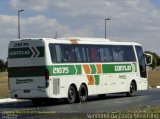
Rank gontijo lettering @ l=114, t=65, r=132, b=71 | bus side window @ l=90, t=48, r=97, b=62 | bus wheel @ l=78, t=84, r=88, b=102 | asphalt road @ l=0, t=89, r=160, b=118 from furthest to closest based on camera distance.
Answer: gontijo lettering @ l=114, t=65, r=132, b=71 → bus side window @ l=90, t=48, r=97, b=62 → bus wheel @ l=78, t=84, r=88, b=102 → asphalt road @ l=0, t=89, r=160, b=118

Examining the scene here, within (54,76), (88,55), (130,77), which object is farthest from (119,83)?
(54,76)

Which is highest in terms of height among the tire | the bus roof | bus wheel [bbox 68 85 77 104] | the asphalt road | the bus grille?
the bus roof

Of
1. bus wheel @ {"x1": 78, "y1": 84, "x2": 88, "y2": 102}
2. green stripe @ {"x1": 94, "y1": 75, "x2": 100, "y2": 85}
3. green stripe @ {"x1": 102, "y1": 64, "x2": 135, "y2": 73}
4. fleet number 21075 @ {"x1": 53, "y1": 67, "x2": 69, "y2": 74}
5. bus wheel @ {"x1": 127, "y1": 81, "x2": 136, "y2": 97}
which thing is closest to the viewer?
fleet number 21075 @ {"x1": 53, "y1": 67, "x2": 69, "y2": 74}

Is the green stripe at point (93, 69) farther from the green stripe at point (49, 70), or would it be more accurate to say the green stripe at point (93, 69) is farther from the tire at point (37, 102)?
the tire at point (37, 102)

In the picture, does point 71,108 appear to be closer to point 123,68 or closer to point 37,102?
point 37,102

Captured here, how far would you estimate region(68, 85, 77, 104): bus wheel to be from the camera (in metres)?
28.8

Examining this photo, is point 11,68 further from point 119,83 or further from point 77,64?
point 119,83

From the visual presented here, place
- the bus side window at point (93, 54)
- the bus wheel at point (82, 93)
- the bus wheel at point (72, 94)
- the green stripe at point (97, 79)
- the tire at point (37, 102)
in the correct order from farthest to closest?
1. the green stripe at point (97, 79)
2. the bus side window at point (93, 54)
3. the tire at point (37, 102)
4. the bus wheel at point (82, 93)
5. the bus wheel at point (72, 94)

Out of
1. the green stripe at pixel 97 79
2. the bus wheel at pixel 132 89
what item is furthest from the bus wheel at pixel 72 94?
the bus wheel at pixel 132 89

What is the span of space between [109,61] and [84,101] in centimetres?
326

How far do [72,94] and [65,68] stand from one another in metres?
1.47

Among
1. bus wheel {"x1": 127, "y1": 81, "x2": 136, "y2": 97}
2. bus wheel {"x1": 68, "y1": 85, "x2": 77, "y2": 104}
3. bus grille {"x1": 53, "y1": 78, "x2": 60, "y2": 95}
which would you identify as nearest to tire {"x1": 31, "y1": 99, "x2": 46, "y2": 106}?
bus wheel {"x1": 68, "y1": 85, "x2": 77, "y2": 104}

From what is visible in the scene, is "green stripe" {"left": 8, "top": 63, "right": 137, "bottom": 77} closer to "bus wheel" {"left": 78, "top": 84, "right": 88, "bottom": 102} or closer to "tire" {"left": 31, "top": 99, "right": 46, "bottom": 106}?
"bus wheel" {"left": 78, "top": 84, "right": 88, "bottom": 102}

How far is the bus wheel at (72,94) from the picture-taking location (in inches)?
1133
